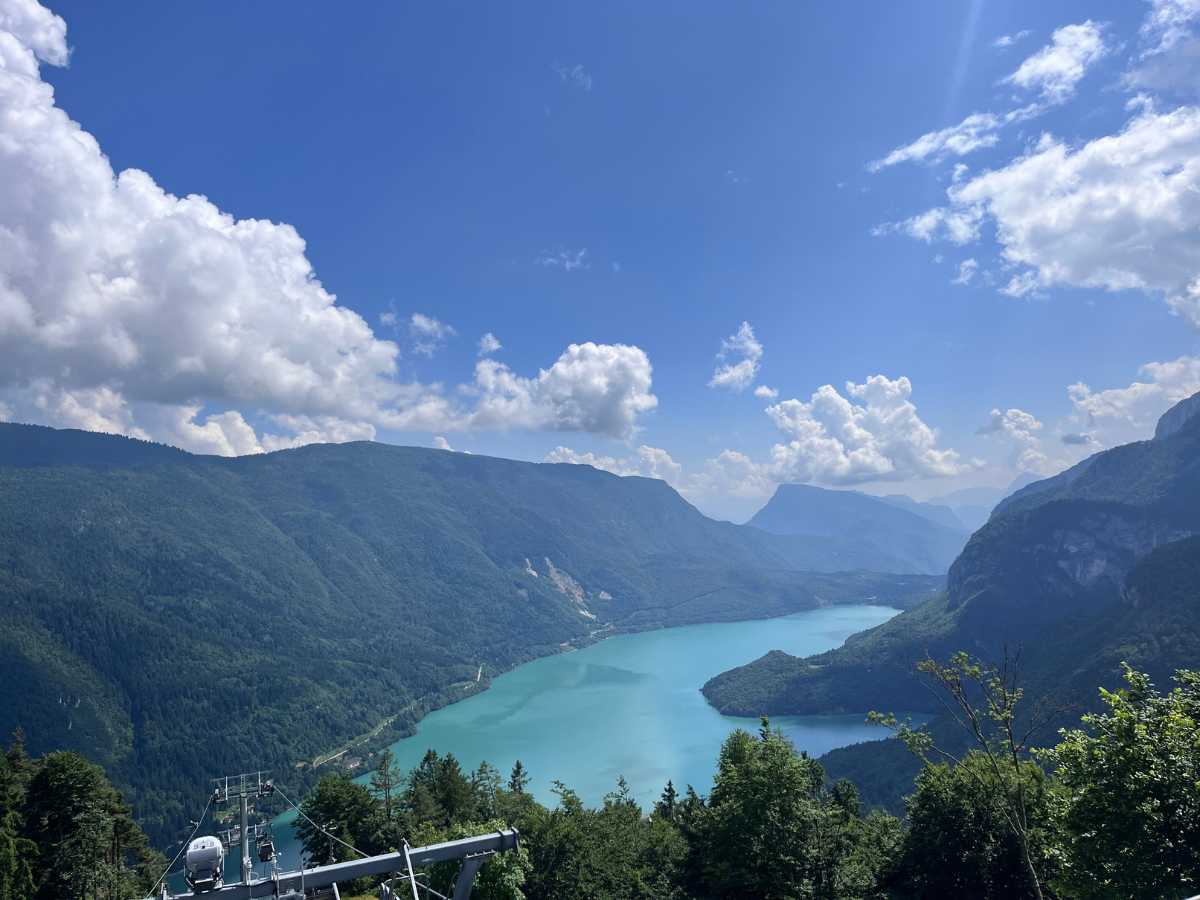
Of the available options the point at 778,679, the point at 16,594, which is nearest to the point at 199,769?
the point at 16,594

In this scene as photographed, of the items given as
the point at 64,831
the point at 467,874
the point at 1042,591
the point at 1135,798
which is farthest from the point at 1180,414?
the point at 64,831

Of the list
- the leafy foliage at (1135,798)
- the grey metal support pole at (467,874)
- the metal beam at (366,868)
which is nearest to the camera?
the leafy foliage at (1135,798)

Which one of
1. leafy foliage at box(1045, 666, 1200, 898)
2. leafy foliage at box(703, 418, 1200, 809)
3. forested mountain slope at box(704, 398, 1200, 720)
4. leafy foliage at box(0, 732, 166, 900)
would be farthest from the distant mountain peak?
leafy foliage at box(0, 732, 166, 900)

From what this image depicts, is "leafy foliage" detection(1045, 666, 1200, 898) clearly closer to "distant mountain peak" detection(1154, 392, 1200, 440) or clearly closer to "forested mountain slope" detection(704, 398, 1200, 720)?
"forested mountain slope" detection(704, 398, 1200, 720)

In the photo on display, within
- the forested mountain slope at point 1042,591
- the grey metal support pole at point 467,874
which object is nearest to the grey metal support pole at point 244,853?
the grey metal support pole at point 467,874

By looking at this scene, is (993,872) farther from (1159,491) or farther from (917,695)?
(1159,491)

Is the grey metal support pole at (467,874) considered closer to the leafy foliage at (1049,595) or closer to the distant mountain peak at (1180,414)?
the leafy foliage at (1049,595)
